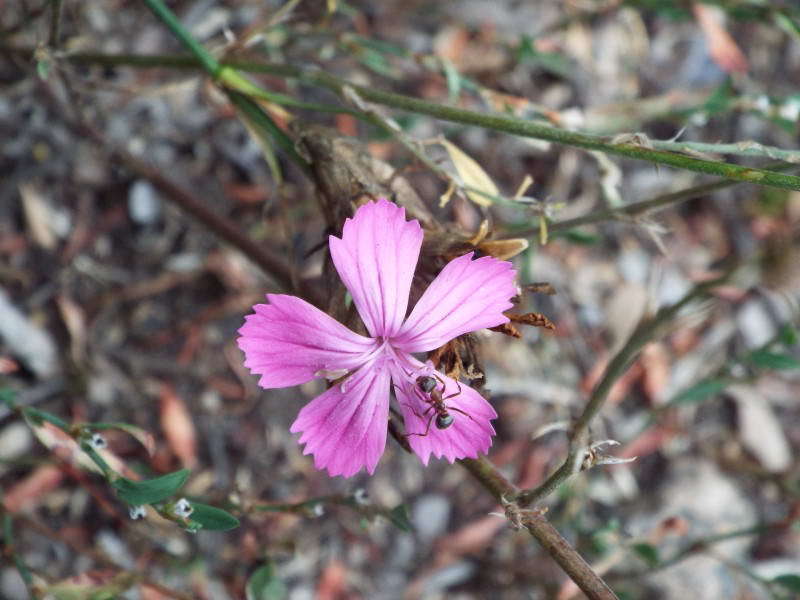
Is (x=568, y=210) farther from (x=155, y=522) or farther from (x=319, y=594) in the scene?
(x=155, y=522)

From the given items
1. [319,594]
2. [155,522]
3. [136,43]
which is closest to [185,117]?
[136,43]

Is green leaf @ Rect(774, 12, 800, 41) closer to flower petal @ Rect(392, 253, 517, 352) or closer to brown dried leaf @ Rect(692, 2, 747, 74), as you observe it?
brown dried leaf @ Rect(692, 2, 747, 74)

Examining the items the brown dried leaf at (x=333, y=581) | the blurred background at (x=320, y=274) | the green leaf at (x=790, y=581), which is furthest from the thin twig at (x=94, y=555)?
the green leaf at (x=790, y=581)

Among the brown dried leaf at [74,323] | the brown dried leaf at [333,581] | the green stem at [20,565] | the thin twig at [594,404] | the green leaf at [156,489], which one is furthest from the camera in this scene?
the brown dried leaf at [333,581]

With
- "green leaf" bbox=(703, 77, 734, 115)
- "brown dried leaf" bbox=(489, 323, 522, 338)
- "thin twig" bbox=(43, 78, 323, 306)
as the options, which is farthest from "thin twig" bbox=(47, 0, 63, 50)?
"green leaf" bbox=(703, 77, 734, 115)

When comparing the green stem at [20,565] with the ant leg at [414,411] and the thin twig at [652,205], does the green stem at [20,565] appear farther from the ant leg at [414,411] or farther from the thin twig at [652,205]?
the thin twig at [652,205]
